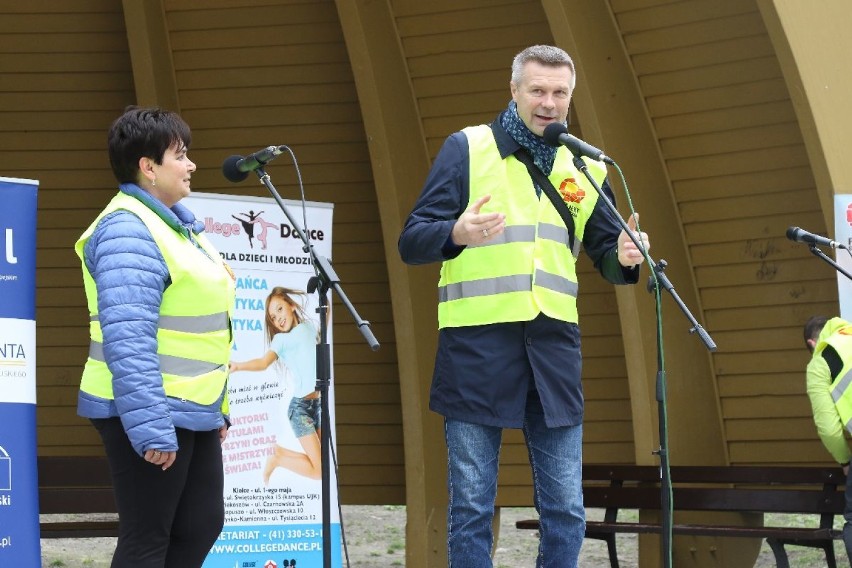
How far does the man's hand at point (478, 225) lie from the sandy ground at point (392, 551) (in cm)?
585

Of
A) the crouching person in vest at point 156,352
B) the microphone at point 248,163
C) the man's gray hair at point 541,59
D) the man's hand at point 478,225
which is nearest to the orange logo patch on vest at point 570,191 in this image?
the man's gray hair at point 541,59

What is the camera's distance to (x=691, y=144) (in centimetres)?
742

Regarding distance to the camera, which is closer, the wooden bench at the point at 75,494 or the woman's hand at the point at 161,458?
the woman's hand at the point at 161,458

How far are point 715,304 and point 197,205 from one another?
3.28m

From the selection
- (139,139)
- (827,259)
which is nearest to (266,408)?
(139,139)

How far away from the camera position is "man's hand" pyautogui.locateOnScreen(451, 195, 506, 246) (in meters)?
3.71

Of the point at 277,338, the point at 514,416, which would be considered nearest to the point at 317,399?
the point at 277,338

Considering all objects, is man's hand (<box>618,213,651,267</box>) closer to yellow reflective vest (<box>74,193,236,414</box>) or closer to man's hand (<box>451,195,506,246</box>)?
man's hand (<box>451,195,506,246</box>)

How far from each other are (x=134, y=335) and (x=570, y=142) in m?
1.51

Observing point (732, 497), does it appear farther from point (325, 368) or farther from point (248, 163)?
point (248, 163)

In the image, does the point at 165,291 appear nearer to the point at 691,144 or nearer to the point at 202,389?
the point at 202,389

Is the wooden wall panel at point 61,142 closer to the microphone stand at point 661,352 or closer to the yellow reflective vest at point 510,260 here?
the yellow reflective vest at point 510,260

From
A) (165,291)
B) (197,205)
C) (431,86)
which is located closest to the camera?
(165,291)

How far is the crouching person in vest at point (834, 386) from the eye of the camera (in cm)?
651
